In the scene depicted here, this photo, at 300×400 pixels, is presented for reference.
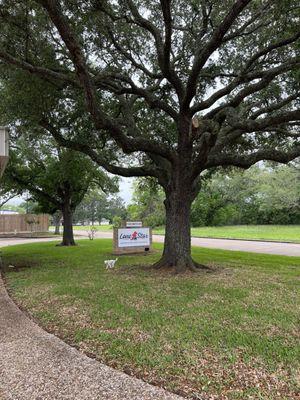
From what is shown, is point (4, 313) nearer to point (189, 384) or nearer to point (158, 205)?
point (189, 384)

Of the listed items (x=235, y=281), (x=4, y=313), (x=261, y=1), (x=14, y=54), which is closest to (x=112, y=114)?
(x=14, y=54)

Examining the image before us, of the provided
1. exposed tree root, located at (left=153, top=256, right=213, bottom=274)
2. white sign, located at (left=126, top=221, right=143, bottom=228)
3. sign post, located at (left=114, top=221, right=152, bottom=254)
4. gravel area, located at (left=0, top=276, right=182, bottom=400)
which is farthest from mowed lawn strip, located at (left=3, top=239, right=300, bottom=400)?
white sign, located at (left=126, top=221, right=143, bottom=228)

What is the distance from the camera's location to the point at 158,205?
1748 inches

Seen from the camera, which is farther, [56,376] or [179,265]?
[179,265]

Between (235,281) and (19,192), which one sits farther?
(19,192)

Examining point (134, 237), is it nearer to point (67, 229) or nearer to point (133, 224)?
point (133, 224)

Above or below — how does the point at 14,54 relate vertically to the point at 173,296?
above

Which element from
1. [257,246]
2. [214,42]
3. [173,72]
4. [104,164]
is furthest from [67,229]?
[214,42]

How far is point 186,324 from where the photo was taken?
471 cm

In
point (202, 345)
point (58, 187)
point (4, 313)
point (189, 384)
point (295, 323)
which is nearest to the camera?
point (189, 384)

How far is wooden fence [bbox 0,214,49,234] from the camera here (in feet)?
109

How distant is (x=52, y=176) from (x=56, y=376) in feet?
51.3

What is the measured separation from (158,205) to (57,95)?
3502 centimetres

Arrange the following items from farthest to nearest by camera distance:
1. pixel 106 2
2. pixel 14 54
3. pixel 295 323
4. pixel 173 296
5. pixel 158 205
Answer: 1. pixel 158 205
2. pixel 14 54
3. pixel 106 2
4. pixel 173 296
5. pixel 295 323
